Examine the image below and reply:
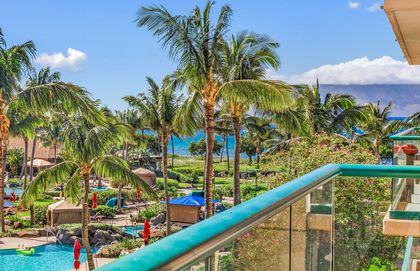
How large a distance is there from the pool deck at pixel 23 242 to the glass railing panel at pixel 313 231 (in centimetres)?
→ 2278

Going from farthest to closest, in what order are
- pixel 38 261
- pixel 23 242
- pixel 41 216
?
pixel 41 216 < pixel 23 242 < pixel 38 261

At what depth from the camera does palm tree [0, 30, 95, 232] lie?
1738cm

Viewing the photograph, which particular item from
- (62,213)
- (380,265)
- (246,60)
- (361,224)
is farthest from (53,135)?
(361,224)

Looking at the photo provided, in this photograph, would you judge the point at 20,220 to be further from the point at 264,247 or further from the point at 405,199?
the point at 264,247

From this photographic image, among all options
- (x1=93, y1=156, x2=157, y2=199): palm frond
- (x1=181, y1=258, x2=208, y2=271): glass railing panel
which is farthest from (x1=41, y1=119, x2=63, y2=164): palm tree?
(x1=181, y1=258, x2=208, y2=271): glass railing panel

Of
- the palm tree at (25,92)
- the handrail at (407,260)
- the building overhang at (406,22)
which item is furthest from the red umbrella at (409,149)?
the palm tree at (25,92)

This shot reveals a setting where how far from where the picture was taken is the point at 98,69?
17088 cm

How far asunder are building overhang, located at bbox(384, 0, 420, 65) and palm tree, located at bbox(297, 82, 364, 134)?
18488mm

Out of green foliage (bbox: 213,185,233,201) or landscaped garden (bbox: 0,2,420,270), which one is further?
green foliage (bbox: 213,185,233,201)

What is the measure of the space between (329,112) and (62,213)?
→ 15.3 meters

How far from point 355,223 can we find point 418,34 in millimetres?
3644

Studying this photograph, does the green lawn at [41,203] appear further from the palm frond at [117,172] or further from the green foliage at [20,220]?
the palm frond at [117,172]

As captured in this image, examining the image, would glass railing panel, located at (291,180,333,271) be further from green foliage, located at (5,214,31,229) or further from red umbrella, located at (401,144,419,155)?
green foliage, located at (5,214,31,229)

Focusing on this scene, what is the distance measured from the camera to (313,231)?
2.62m
